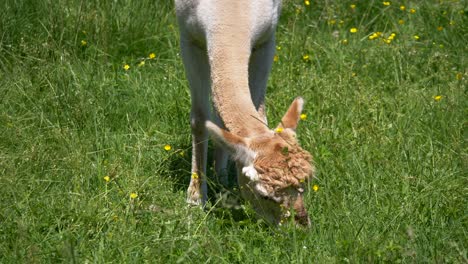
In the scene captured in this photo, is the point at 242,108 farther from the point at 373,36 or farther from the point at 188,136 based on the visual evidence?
the point at 373,36

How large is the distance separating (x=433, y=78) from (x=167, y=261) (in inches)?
139

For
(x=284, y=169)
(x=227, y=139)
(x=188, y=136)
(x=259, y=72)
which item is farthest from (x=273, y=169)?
(x=188, y=136)

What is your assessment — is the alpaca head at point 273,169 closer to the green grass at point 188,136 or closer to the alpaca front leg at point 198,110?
the green grass at point 188,136

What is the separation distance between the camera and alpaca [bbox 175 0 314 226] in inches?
184

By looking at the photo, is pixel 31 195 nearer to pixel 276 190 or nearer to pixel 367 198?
pixel 276 190

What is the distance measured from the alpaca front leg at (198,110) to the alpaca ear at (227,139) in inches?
36.1

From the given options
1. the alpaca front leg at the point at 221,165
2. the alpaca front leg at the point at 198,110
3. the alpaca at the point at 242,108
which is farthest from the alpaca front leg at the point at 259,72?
the alpaca front leg at the point at 221,165

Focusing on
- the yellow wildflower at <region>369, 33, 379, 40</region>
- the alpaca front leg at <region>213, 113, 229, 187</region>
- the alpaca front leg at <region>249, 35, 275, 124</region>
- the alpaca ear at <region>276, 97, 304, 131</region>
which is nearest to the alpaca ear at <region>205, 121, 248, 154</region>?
the alpaca ear at <region>276, 97, 304, 131</region>

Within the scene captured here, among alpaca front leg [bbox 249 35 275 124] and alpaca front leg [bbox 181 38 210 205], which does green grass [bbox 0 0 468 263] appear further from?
alpaca front leg [bbox 249 35 275 124]

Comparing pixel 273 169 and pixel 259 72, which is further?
pixel 259 72

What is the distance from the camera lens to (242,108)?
16.3ft

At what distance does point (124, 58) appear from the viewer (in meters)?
7.66

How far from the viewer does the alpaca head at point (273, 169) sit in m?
4.63

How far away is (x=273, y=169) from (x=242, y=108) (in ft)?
1.56
